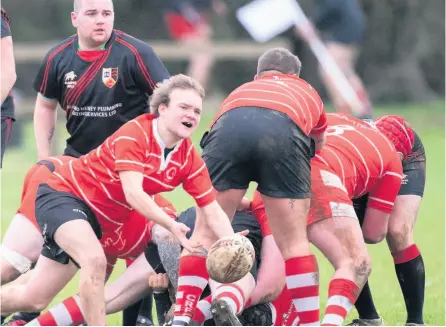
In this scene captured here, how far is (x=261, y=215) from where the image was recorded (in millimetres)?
6426

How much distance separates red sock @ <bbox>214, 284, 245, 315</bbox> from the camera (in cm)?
577

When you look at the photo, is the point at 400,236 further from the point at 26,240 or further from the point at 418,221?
the point at 418,221

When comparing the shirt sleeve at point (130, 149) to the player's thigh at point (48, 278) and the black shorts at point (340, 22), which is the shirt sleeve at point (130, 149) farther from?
the black shorts at point (340, 22)

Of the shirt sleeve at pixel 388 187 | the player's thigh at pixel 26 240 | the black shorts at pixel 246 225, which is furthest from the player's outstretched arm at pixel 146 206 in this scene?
the shirt sleeve at pixel 388 187

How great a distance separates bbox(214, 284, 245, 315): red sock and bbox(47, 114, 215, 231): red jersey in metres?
0.47

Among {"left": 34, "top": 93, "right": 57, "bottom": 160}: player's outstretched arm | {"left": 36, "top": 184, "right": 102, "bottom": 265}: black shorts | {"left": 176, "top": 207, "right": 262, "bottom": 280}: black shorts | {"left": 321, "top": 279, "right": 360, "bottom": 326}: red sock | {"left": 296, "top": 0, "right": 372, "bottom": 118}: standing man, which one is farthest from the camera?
{"left": 296, "top": 0, "right": 372, "bottom": 118}: standing man

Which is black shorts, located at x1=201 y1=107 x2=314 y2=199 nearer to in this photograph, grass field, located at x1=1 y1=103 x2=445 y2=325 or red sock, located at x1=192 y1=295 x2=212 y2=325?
red sock, located at x1=192 y1=295 x2=212 y2=325

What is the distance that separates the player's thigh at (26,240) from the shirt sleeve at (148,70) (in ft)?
3.58

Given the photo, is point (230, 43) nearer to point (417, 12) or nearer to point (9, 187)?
point (417, 12)

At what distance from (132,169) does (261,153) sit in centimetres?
67

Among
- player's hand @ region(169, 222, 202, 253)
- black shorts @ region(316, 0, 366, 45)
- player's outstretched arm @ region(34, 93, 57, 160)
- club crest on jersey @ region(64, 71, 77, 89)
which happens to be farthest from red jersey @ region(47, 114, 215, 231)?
black shorts @ region(316, 0, 366, 45)

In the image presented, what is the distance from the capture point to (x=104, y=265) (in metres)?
5.66

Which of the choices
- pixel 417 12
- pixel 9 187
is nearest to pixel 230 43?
pixel 417 12

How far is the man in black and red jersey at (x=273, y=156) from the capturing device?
581cm
